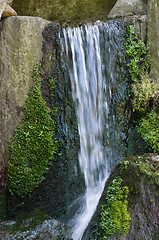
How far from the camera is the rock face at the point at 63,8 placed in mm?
7035

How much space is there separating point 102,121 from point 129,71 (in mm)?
1318

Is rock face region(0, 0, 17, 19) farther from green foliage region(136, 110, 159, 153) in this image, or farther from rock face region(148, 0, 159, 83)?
green foliage region(136, 110, 159, 153)

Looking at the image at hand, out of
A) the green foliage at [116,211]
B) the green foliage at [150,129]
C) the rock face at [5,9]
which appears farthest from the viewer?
the green foliage at [150,129]

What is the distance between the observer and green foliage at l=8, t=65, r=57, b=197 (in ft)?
16.2

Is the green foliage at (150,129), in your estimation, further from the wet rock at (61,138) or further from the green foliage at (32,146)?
the green foliage at (32,146)

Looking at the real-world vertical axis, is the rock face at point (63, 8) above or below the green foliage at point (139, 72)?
above

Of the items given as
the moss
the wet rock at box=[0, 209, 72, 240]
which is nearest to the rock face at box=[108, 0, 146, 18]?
the moss

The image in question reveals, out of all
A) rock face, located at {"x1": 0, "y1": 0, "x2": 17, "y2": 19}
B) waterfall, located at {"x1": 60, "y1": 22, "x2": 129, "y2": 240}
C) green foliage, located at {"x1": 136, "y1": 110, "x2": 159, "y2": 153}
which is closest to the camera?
rock face, located at {"x1": 0, "y1": 0, "x2": 17, "y2": 19}

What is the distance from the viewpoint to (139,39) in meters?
5.88

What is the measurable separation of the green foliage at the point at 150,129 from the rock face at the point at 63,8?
420 cm

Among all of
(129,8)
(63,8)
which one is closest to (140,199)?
(129,8)

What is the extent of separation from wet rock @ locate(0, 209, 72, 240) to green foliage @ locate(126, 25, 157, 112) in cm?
321

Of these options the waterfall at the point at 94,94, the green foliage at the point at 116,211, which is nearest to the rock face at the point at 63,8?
the waterfall at the point at 94,94

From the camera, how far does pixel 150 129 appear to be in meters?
5.33
